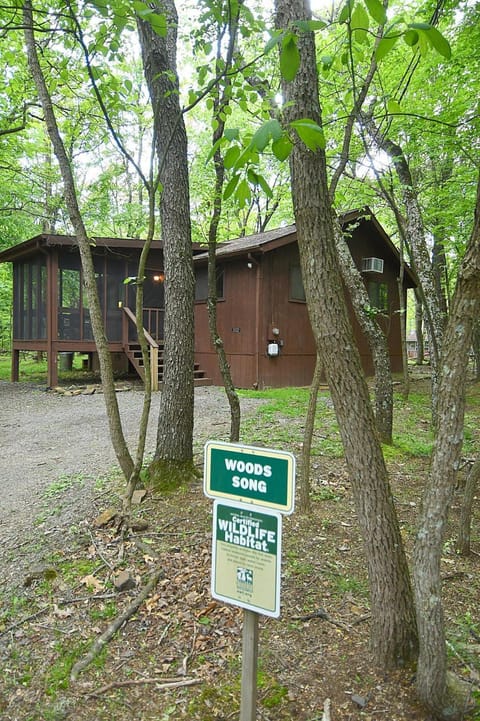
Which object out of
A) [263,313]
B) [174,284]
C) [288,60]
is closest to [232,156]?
[288,60]

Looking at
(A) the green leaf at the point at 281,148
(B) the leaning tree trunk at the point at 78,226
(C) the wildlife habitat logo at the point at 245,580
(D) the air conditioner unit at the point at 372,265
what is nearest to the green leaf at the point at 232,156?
(A) the green leaf at the point at 281,148

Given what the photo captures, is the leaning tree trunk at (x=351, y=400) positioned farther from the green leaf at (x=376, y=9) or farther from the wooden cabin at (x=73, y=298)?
the wooden cabin at (x=73, y=298)

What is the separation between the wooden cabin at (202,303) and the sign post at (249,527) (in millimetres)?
9221

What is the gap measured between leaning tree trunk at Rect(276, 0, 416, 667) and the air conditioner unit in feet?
37.1

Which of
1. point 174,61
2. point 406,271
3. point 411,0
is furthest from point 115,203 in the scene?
point 174,61

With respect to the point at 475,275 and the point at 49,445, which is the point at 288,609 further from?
the point at 49,445

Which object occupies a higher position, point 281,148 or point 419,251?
point 419,251

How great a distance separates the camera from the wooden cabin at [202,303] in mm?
10906

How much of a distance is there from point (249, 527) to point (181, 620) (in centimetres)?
148

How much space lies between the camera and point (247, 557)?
1496 millimetres

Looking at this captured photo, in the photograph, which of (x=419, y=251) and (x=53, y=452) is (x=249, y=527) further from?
(x=419, y=251)

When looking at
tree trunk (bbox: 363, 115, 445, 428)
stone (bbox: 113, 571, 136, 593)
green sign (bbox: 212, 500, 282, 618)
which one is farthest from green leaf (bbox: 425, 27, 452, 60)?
tree trunk (bbox: 363, 115, 445, 428)

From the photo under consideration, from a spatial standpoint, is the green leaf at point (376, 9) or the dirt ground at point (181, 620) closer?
the green leaf at point (376, 9)

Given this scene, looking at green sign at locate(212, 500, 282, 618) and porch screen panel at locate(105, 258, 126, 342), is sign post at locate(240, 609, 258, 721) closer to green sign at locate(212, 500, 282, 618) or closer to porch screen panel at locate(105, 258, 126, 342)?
green sign at locate(212, 500, 282, 618)
